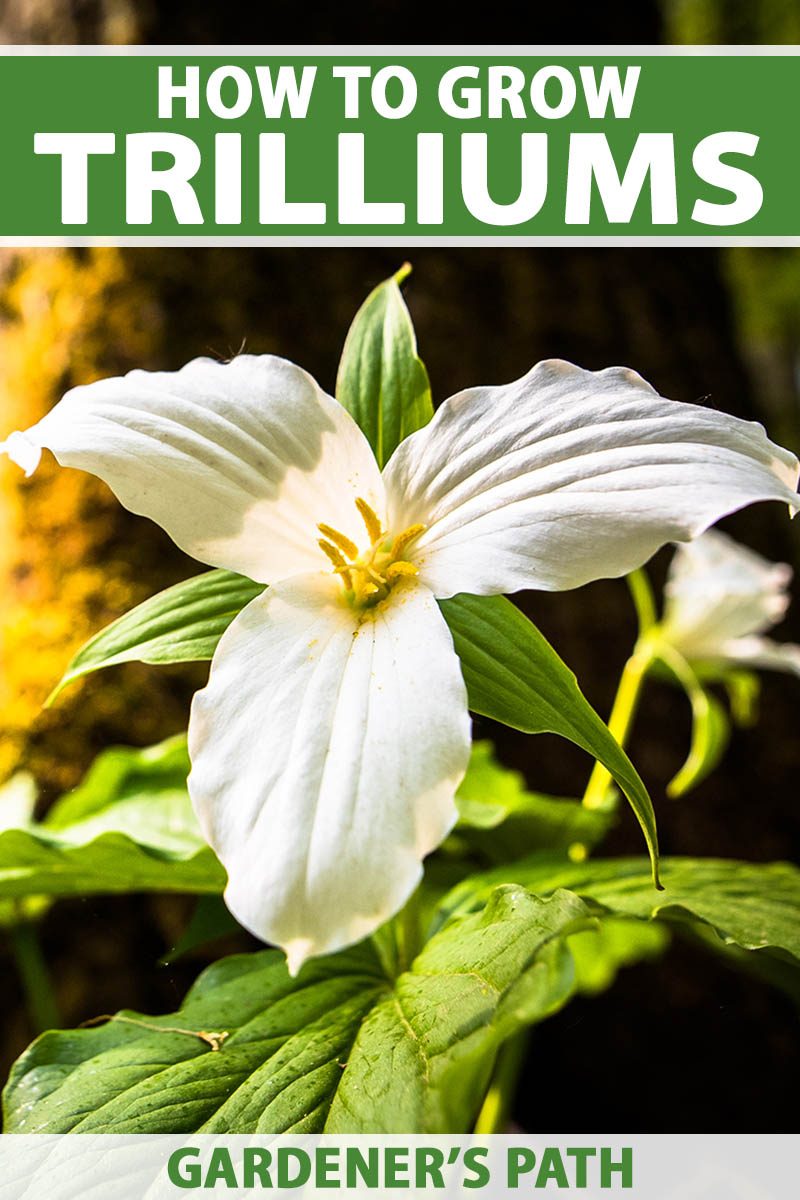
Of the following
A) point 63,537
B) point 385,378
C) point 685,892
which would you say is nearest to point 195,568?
point 63,537

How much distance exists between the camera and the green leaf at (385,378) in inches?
20.7

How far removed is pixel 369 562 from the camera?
0.48m

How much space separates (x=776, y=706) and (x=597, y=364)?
55 cm

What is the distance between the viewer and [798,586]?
4.59 feet

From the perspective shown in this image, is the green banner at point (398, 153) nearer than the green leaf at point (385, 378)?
No

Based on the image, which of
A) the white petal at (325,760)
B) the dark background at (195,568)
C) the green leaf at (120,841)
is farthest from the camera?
the dark background at (195,568)

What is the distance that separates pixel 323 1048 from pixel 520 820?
31 cm

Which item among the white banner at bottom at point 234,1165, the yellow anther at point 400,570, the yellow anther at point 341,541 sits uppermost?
the yellow anther at point 341,541

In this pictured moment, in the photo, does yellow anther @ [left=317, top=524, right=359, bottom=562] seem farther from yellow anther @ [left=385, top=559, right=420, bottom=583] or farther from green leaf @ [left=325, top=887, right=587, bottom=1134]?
green leaf @ [left=325, top=887, right=587, bottom=1134]

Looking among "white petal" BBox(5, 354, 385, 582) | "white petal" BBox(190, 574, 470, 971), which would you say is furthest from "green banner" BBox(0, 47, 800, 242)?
"white petal" BBox(190, 574, 470, 971)

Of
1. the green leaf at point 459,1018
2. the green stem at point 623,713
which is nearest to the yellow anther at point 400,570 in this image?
the green leaf at point 459,1018

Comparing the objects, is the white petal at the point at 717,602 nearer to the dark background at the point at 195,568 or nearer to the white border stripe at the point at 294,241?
the dark background at the point at 195,568

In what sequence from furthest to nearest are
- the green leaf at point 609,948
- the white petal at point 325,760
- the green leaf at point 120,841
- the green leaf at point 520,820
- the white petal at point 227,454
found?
the green leaf at point 609,948 < the green leaf at point 520,820 < the green leaf at point 120,841 < the white petal at point 227,454 < the white petal at point 325,760

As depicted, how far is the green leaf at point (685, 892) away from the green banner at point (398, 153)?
2.01 ft
